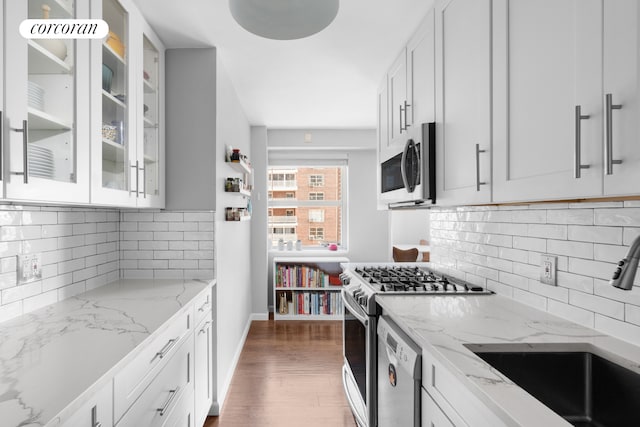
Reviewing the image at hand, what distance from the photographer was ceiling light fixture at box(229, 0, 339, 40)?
48.4 inches

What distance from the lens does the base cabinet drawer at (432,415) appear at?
44.9 inches

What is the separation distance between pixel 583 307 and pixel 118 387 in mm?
1521

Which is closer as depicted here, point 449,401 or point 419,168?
point 449,401

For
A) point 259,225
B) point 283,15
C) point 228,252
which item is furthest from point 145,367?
point 259,225

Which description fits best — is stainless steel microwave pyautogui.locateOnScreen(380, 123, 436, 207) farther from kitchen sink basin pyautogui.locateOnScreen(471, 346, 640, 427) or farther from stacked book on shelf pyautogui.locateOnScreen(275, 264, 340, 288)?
stacked book on shelf pyautogui.locateOnScreen(275, 264, 340, 288)

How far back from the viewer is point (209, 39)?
7.91ft

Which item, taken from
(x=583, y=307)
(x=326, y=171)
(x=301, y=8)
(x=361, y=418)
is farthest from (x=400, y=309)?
(x=326, y=171)

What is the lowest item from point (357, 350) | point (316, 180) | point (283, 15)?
point (357, 350)

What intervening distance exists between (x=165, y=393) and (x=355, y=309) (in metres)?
1.05

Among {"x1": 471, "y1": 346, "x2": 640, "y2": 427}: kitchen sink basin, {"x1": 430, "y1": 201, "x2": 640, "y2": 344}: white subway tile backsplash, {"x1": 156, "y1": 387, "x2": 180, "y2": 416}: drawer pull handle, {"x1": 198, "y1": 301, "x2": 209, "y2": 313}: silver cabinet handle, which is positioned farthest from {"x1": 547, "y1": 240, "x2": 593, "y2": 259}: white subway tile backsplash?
{"x1": 198, "y1": 301, "x2": 209, "y2": 313}: silver cabinet handle

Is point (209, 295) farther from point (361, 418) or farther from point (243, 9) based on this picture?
point (243, 9)

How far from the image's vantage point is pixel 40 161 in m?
1.27

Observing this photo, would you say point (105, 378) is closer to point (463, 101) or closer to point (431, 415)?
point (431, 415)

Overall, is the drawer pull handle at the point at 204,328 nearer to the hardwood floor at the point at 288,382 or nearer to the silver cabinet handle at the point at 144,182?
the hardwood floor at the point at 288,382
